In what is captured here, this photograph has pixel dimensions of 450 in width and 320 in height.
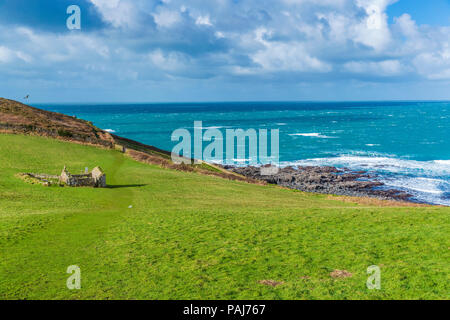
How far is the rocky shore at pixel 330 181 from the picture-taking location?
205 feet

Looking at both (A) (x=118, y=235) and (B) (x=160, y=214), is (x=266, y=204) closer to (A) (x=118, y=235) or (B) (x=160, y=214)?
(B) (x=160, y=214)

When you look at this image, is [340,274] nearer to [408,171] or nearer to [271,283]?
[271,283]

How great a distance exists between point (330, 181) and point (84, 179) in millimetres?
49724

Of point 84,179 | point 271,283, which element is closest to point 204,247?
point 271,283

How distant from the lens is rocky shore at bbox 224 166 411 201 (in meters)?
62.4

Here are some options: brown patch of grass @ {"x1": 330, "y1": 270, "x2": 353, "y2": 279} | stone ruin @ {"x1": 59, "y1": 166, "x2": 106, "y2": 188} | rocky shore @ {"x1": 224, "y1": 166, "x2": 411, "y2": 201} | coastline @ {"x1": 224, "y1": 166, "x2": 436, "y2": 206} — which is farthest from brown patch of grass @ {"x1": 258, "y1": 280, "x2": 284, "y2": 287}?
rocky shore @ {"x1": 224, "y1": 166, "x2": 411, "y2": 201}

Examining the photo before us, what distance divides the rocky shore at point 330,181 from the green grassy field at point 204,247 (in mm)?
34004

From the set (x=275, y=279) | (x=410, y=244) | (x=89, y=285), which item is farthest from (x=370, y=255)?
(x=89, y=285)

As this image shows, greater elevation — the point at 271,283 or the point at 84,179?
the point at 84,179

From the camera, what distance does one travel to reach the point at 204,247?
19938 millimetres

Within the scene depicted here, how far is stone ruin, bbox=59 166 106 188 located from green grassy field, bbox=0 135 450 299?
1.51 meters

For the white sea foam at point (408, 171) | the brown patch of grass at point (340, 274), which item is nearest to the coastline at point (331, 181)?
the white sea foam at point (408, 171)

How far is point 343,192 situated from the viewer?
209 ft

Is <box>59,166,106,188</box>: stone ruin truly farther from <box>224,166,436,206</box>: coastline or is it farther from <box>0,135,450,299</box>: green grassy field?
<box>224,166,436,206</box>: coastline
